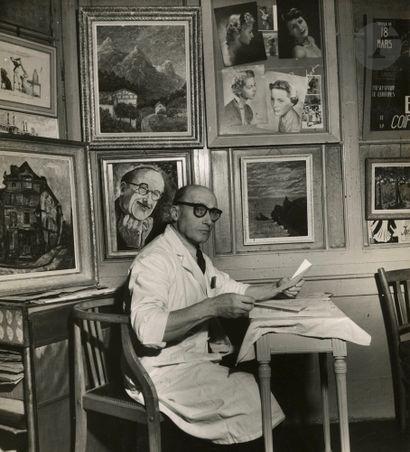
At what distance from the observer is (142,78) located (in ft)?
11.0

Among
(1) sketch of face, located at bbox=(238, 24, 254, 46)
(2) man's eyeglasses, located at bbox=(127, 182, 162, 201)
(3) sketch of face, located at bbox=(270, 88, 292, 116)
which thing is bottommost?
(2) man's eyeglasses, located at bbox=(127, 182, 162, 201)

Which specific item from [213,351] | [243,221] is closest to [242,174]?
[243,221]

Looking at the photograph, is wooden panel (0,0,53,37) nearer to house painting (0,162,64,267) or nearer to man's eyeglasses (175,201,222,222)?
house painting (0,162,64,267)

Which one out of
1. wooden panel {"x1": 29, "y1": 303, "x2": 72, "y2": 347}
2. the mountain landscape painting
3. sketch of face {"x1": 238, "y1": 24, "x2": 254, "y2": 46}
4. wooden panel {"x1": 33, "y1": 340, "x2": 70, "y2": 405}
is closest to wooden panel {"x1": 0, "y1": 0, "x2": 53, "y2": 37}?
the mountain landscape painting

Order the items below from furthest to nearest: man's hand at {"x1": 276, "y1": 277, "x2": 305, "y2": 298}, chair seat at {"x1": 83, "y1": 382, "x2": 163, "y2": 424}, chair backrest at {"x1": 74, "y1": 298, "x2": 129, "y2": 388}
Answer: man's hand at {"x1": 276, "y1": 277, "x2": 305, "y2": 298}, chair backrest at {"x1": 74, "y1": 298, "x2": 129, "y2": 388}, chair seat at {"x1": 83, "y1": 382, "x2": 163, "y2": 424}

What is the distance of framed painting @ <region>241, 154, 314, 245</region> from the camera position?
11.4 ft

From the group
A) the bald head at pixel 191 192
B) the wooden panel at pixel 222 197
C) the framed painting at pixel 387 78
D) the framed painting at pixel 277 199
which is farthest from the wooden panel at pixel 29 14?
the framed painting at pixel 387 78

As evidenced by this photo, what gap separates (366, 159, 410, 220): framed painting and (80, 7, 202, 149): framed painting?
125cm

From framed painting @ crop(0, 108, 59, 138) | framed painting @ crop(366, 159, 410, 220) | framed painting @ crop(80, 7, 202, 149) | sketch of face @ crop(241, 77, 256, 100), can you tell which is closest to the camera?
framed painting @ crop(0, 108, 59, 138)

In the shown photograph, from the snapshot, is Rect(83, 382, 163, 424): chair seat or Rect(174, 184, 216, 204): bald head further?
Rect(174, 184, 216, 204): bald head

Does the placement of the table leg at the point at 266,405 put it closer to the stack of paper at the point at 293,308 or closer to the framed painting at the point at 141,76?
the stack of paper at the point at 293,308

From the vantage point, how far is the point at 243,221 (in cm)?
346

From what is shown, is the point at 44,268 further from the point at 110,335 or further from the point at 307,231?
the point at 307,231

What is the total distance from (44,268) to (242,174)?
4.71 feet
